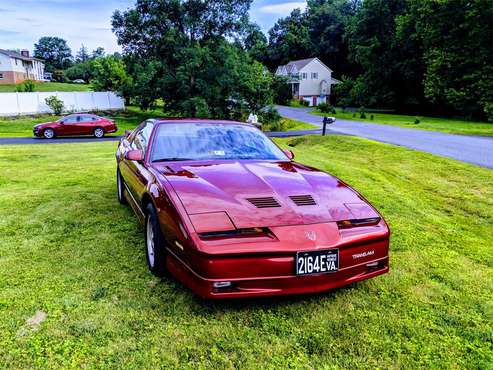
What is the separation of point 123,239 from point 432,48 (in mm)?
37940

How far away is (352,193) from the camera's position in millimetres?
3383

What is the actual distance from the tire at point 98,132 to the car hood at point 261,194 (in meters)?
18.2

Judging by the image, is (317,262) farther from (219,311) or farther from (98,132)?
(98,132)

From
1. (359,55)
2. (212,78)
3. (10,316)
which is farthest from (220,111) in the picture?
(10,316)

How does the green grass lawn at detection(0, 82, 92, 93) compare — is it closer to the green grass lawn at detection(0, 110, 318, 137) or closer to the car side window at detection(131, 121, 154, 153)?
the green grass lawn at detection(0, 110, 318, 137)

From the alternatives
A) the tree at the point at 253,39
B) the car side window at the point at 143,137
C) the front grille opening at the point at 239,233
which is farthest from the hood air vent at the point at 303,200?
the tree at the point at 253,39

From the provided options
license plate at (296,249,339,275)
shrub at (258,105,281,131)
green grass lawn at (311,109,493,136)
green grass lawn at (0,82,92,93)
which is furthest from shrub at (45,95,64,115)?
license plate at (296,249,339,275)

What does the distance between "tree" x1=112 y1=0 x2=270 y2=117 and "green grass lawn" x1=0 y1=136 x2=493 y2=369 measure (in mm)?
23727

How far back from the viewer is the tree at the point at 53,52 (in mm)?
108144

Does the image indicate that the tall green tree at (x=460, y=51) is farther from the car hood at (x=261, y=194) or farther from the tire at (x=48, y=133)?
the car hood at (x=261, y=194)

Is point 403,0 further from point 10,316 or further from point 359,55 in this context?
point 10,316

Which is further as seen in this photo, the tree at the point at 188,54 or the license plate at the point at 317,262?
the tree at the point at 188,54

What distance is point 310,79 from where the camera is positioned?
60406 mm

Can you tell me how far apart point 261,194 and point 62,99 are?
97.3 feet
